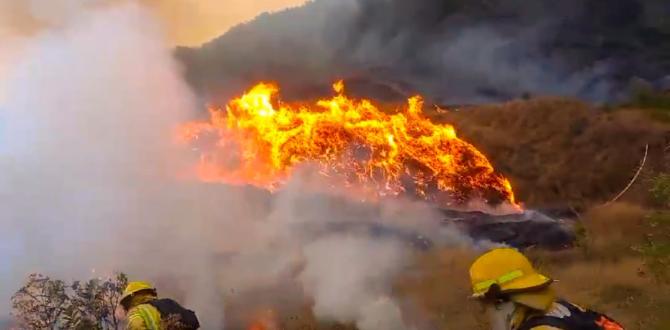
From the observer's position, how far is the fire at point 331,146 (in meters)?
26.8

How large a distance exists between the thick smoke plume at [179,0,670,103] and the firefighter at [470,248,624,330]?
110 ft

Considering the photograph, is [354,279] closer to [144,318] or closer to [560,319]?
[144,318]

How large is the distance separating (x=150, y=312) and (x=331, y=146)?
22465 mm

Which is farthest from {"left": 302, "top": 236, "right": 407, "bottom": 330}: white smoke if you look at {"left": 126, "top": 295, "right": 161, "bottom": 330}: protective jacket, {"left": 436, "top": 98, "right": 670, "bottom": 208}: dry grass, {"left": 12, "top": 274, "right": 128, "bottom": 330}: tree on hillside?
{"left": 436, "top": 98, "right": 670, "bottom": 208}: dry grass

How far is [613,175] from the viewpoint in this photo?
30828mm

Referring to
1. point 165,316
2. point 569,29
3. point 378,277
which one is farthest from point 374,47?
point 165,316

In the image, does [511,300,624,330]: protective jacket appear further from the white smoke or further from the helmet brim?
the white smoke

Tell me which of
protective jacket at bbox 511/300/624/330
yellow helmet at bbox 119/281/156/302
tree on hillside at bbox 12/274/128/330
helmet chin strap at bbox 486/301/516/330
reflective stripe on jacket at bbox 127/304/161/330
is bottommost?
protective jacket at bbox 511/300/624/330

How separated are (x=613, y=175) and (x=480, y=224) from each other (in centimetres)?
688

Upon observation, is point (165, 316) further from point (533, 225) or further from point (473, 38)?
point (473, 38)

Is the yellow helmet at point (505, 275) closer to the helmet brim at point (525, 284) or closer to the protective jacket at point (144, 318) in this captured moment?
the helmet brim at point (525, 284)

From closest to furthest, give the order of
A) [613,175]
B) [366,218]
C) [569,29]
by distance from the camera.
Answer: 1. [366,218]
2. [613,175]
3. [569,29]

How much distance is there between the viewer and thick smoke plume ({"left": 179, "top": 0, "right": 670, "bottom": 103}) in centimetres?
3912

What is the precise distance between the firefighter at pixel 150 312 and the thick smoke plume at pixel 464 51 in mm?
31381
